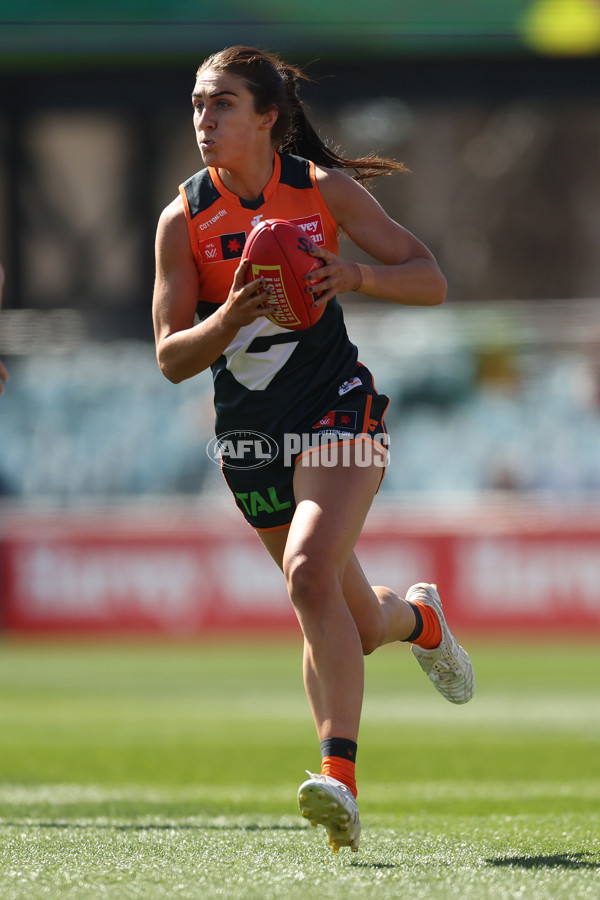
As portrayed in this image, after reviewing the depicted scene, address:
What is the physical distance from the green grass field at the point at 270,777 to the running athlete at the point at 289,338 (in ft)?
1.86

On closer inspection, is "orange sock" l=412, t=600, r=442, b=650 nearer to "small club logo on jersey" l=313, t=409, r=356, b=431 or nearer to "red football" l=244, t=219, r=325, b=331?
"small club logo on jersey" l=313, t=409, r=356, b=431

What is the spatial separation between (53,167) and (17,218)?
3.37 feet

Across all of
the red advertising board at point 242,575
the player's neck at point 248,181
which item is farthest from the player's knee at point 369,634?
the red advertising board at point 242,575

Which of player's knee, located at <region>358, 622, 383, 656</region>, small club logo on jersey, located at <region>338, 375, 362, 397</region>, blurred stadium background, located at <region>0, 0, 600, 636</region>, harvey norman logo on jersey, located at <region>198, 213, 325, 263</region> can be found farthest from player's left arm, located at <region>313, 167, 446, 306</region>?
blurred stadium background, located at <region>0, 0, 600, 636</region>

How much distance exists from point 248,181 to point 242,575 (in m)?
11.4

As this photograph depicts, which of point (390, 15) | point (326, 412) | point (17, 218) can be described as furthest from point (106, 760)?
point (17, 218)

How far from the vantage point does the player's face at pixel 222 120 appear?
400 centimetres

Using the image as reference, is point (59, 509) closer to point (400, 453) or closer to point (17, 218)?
point (400, 453)

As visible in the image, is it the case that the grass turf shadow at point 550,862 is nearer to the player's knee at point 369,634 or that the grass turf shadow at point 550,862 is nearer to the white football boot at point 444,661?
the player's knee at point 369,634

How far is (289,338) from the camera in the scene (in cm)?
412

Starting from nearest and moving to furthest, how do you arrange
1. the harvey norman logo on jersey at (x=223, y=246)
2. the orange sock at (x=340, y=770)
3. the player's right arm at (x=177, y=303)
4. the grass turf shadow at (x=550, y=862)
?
the grass turf shadow at (x=550, y=862)
the orange sock at (x=340, y=770)
the player's right arm at (x=177, y=303)
the harvey norman logo on jersey at (x=223, y=246)

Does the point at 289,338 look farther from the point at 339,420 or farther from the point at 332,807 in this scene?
the point at 332,807

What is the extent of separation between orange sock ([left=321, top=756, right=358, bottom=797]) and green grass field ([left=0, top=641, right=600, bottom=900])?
0.67 feet

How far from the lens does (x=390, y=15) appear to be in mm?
19062
